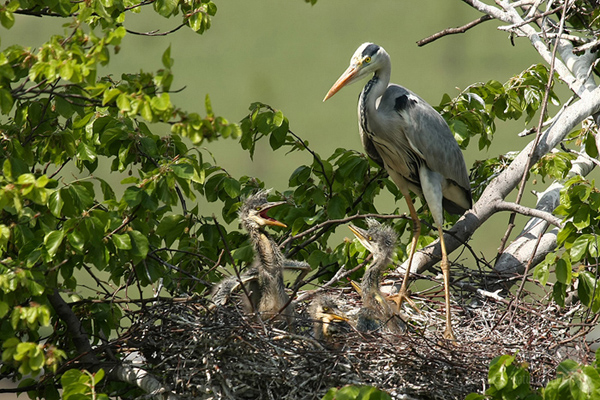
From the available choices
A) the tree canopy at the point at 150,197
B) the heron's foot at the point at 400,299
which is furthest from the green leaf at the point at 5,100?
the heron's foot at the point at 400,299

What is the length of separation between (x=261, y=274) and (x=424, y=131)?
1.21m

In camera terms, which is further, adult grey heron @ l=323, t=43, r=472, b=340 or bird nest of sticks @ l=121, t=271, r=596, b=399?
adult grey heron @ l=323, t=43, r=472, b=340

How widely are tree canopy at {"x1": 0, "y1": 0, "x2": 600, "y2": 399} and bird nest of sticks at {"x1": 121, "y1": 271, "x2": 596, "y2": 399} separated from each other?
0.12 meters

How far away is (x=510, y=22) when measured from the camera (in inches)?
152

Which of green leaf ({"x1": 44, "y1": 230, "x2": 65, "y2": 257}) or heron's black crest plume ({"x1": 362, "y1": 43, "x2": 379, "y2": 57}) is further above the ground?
heron's black crest plume ({"x1": 362, "y1": 43, "x2": 379, "y2": 57})

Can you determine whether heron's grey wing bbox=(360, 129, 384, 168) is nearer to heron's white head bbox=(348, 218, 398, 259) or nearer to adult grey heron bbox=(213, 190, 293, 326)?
heron's white head bbox=(348, 218, 398, 259)

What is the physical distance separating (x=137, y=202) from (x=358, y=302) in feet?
4.69

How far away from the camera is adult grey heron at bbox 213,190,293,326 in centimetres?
306

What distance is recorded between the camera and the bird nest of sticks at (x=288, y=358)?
269 centimetres

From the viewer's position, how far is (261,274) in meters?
3.11

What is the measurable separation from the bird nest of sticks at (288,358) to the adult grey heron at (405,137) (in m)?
0.74

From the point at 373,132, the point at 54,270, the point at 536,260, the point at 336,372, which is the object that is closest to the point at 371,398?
the point at 336,372

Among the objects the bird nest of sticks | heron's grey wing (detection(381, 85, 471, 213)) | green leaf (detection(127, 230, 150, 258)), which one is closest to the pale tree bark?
heron's grey wing (detection(381, 85, 471, 213))

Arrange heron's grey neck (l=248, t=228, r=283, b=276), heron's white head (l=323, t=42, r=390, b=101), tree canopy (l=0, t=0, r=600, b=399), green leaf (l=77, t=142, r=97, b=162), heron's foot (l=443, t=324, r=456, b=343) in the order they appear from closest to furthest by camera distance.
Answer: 1. tree canopy (l=0, t=0, r=600, b=399)
2. green leaf (l=77, t=142, r=97, b=162)
3. heron's grey neck (l=248, t=228, r=283, b=276)
4. heron's foot (l=443, t=324, r=456, b=343)
5. heron's white head (l=323, t=42, r=390, b=101)
